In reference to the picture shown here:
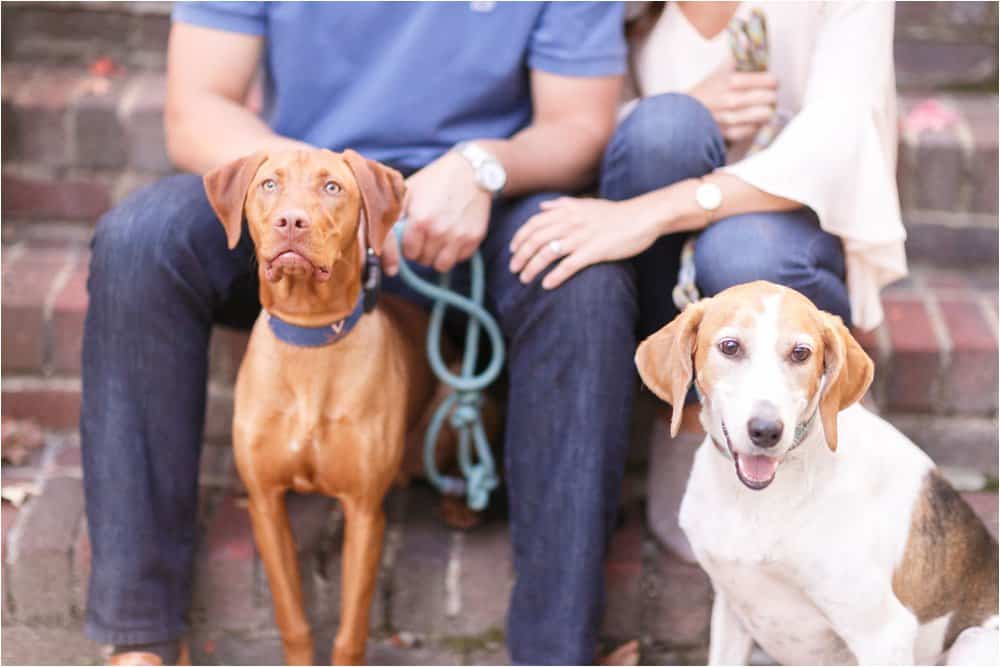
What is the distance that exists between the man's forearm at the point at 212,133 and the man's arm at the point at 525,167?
0.31 meters

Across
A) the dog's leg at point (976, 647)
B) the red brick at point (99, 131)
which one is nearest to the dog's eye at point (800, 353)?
the dog's leg at point (976, 647)

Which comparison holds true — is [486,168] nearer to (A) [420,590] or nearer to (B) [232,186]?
(B) [232,186]

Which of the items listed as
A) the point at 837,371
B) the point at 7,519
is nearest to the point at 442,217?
the point at 837,371

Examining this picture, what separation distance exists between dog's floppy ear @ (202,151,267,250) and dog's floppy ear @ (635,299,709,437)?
69 cm

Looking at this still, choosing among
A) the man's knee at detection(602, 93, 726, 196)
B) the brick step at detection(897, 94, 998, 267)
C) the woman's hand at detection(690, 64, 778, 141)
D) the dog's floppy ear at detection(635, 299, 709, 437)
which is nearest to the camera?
the dog's floppy ear at detection(635, 299, 709, 437)

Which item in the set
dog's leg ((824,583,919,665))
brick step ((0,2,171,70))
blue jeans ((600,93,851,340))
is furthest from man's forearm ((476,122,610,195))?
brick step ((0,2,171,70))

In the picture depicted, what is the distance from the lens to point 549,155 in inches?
102

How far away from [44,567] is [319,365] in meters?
0.81

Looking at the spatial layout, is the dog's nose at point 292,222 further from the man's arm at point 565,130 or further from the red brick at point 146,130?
the red brick at point 146,130

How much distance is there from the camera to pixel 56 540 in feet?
8.52

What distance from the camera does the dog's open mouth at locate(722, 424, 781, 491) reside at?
1792 millimetres

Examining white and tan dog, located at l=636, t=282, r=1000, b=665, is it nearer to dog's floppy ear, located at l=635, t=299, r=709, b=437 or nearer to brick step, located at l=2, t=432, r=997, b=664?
dog's floppy ear, located at l=635, t=299, r=709, b=437

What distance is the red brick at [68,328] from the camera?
2.94 metres

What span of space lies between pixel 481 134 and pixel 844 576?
123cm
